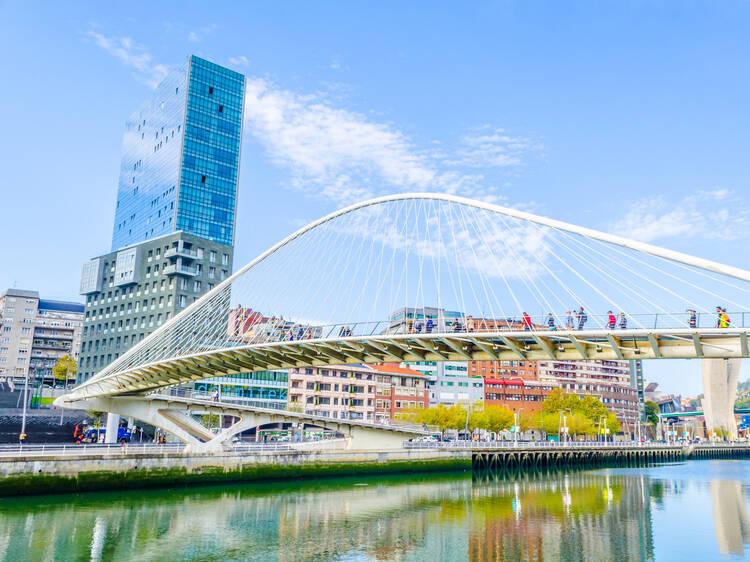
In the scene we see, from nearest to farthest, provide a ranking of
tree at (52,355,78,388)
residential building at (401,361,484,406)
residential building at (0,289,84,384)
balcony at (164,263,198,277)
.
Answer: balcony at (164,263,198,277), residential building at (401,361,484,406), tree at (52,355,78,388), residential building at (0,289,84,384)

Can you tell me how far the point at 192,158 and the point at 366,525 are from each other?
255 feet

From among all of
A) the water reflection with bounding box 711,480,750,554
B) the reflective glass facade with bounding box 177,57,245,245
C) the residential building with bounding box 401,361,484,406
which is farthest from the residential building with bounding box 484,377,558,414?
the water reflection with bounding box 711,480,750,554

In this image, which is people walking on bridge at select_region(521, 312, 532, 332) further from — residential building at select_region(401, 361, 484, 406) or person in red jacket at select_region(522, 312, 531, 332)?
residential building at select_region(401, 361, 484, 406)

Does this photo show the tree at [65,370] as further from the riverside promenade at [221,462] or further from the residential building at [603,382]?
the residential building at [603,382]

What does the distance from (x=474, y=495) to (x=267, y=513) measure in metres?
15.3

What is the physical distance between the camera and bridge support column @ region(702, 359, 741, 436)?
5876 inches

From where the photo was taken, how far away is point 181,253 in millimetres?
88062

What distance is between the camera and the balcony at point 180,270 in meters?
87.0

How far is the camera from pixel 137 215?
10444 cm

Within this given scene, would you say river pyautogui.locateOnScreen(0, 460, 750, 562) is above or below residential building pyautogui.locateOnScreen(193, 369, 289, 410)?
below

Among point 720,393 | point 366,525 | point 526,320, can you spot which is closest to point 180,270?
point 366,525

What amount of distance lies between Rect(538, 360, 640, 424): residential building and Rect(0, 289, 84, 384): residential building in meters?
95.6

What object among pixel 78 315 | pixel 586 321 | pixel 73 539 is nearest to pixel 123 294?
pixel 78 315

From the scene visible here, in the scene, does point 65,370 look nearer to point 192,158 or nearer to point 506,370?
point 192,158
